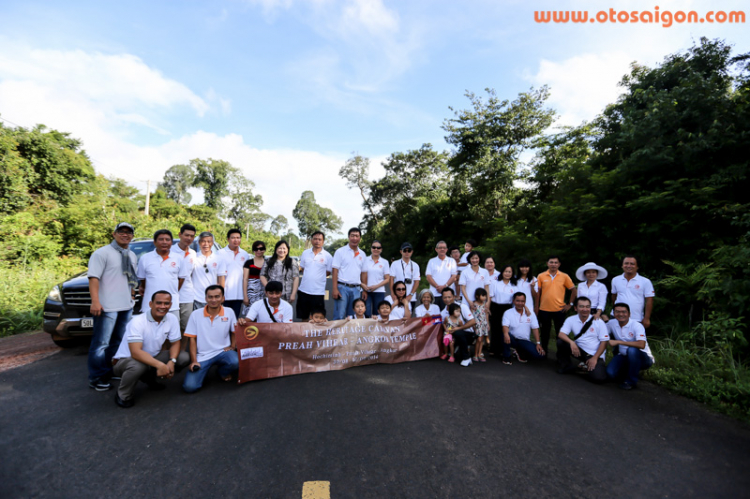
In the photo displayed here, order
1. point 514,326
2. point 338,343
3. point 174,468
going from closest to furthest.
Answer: point 174,468 → point 338,343 → point 514,326

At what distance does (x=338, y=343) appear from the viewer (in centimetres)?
550

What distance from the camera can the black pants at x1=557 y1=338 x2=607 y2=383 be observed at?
5160 mm

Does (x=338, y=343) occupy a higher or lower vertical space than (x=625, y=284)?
lower

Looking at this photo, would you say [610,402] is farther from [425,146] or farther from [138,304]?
[425,146]

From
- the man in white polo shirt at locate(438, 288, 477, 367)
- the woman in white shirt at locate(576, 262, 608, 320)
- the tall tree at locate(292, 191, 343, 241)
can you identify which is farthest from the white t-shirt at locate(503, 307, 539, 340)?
the tall tree at locate(292, 191, 343, 241)

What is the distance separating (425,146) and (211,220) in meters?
23.6

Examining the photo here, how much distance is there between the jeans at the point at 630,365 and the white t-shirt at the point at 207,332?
542cm

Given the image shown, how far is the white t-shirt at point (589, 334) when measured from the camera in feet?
17.8

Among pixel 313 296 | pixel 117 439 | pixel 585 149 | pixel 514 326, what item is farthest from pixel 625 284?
pixel 585 149

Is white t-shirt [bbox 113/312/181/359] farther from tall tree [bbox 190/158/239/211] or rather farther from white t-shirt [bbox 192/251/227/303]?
tall tree [bbox 190/158/239/211]

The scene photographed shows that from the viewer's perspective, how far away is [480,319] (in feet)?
20.4

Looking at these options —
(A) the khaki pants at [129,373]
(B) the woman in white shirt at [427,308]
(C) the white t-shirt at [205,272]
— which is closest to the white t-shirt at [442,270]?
(B) the woman in white shirt at [427,308]

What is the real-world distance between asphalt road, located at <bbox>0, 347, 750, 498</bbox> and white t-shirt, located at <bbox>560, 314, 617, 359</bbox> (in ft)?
2.30

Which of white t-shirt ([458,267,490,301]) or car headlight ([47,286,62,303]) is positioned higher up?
white t-shirt ([458,267,490,301])
